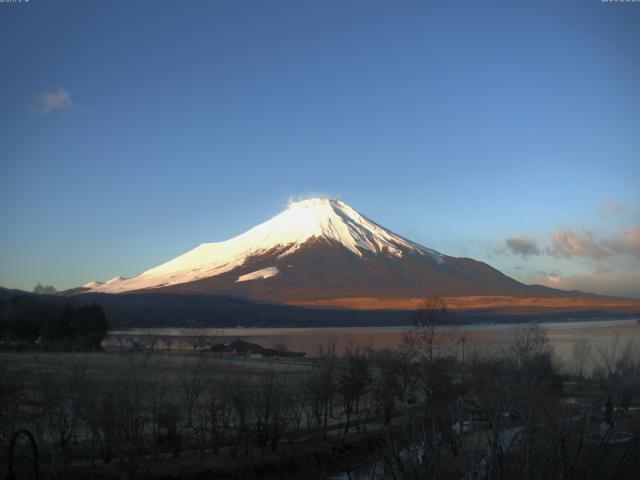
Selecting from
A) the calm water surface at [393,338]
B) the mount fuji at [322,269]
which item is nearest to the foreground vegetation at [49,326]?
the calm water surface at [393,338]

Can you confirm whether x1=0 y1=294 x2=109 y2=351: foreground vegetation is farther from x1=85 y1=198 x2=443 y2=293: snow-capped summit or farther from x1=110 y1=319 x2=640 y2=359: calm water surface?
x1=85 y1=198 x2=443 y2=293: snow-capped summit

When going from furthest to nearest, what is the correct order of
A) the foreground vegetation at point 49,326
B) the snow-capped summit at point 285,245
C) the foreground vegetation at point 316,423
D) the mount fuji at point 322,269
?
the snow-capped summit at point 285,245 → the mount fuji at point 322,269 → the foreground vegetation at point 49,326 → the foreground vegetation at point 316,423

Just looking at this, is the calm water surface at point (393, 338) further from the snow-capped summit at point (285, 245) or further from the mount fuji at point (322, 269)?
the snow-capped summit at point (285, 245)

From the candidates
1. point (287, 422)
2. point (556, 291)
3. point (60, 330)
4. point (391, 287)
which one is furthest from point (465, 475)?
point (556, 291)

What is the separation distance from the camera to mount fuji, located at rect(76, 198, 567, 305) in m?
147

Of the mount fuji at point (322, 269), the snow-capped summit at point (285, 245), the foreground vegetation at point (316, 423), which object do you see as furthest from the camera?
the snow-capped summit at point (285, 245)

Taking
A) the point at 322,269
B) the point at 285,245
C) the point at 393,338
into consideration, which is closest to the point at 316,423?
the point at 393,338

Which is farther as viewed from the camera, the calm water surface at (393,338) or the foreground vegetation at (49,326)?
the calm water surface at (393,338)

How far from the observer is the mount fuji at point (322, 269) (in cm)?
14712

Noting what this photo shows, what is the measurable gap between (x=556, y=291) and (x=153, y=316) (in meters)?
113

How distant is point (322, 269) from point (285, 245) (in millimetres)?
20455

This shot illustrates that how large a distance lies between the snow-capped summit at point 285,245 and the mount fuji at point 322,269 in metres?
0.26

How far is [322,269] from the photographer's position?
533ft

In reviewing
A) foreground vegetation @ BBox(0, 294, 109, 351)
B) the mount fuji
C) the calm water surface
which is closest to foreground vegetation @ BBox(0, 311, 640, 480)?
the calm water surface
